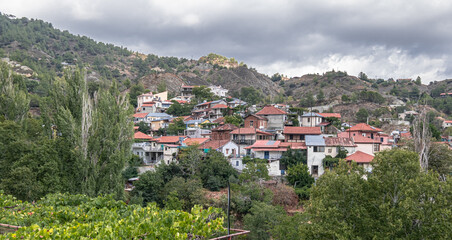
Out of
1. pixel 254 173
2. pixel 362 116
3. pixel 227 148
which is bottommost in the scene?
pixel 254 173

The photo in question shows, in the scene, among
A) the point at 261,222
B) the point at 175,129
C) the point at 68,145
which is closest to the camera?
the point at 68,145

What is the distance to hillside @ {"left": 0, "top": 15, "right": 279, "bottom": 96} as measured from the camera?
92294 mm

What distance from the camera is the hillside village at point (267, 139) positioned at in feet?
103

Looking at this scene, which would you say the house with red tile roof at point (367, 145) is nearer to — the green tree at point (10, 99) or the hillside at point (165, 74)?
the green tree at point (10, 99)

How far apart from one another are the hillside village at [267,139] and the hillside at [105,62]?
36660 millimetres

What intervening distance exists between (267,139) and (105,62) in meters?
110

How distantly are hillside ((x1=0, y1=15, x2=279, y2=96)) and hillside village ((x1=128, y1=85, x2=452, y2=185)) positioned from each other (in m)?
36.7

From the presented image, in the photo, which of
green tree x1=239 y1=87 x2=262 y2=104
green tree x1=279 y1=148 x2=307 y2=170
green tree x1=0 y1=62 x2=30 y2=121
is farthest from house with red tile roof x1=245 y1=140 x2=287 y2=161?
green tree x1=239 y1=87 x2=262 y2=104

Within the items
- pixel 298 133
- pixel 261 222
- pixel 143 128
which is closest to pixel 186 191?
pixel 261 222

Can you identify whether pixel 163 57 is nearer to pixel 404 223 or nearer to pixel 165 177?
pixel 165 177

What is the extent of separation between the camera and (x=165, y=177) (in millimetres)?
29531

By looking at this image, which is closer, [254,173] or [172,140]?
[254,173]

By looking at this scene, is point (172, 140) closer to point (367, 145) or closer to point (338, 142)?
point (338, 142)

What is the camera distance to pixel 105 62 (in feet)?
430
